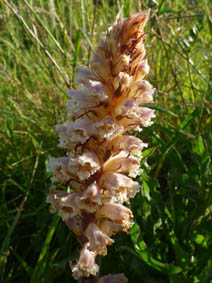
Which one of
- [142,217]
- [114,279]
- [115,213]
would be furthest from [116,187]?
[142,217]

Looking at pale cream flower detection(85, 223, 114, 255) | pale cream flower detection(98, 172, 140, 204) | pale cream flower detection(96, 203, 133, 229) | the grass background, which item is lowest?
the grass background

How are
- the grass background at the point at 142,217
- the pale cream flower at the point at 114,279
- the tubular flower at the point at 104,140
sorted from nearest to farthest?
the tubular flower at the point at 104,140 < the pale cream flower at the point at 114,279 < the grass background at the point at 142,217

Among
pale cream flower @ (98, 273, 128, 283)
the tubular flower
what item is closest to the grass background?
pale cream flower @ (98, 273, 128, 283)

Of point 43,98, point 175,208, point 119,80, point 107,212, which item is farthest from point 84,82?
point 43,98

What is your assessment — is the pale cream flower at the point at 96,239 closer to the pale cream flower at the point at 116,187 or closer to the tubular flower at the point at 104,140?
the tubular flower at the point at 104,140

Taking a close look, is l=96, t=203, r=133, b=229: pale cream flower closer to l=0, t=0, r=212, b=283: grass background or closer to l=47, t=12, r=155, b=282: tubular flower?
l=47, t=12, r=155, b=282: tubular flower


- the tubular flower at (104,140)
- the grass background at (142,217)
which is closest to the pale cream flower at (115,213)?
the tubular flower at (104,140)

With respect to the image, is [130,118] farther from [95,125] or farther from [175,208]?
[175,208]

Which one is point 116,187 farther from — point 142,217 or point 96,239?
point 142,217
